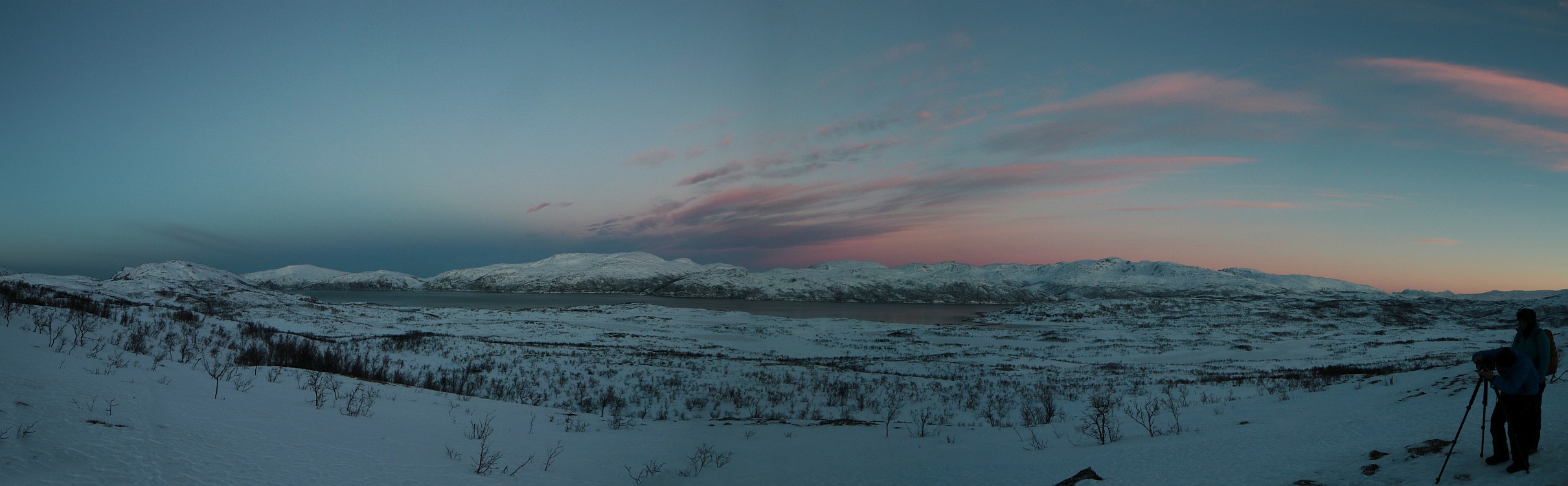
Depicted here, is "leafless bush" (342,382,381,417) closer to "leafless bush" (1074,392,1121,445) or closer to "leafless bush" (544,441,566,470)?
"leafless bush" (544,441,566,470)

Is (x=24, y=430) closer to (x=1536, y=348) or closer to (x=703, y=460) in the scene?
(x=703, y=460)

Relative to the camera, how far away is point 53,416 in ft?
15.2

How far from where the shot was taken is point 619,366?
21.3 metres

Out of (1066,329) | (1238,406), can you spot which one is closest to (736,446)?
(1238,406)

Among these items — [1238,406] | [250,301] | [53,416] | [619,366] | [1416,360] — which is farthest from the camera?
[250,301]

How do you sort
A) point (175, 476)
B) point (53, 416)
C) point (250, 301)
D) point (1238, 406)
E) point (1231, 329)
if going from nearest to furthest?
point (175, 476) → point (53, 416) → point (1238, 406) → point (250, 301) → point (1231, 329)

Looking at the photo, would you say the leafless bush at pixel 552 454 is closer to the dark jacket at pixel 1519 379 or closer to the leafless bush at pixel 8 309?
the dark jacket at pixel 1519 379

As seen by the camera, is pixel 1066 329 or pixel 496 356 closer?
pixel 496 356

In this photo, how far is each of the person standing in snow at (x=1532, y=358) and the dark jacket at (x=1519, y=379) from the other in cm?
3

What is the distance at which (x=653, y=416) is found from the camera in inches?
521

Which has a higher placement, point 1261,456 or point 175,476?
point 175,476

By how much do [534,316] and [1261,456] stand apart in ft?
196

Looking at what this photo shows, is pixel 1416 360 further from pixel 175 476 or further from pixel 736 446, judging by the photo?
pixel 175 476

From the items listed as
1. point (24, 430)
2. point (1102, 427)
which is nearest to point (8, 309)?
point (24, 430)
